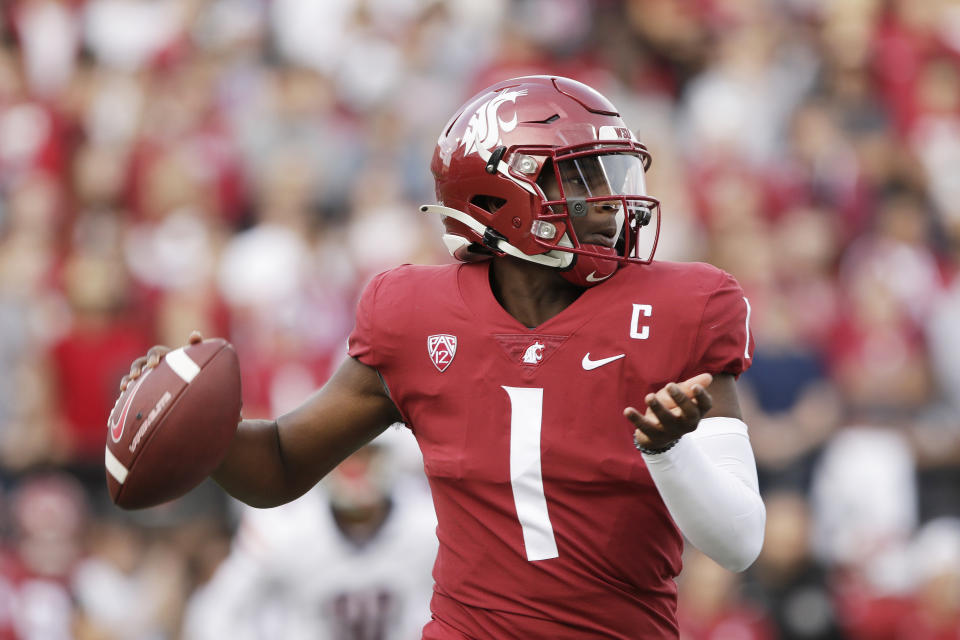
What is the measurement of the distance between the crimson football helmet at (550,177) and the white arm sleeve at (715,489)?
0.40 metres

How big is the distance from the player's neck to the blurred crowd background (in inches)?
91.6

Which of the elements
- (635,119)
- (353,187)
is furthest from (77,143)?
(635,119)

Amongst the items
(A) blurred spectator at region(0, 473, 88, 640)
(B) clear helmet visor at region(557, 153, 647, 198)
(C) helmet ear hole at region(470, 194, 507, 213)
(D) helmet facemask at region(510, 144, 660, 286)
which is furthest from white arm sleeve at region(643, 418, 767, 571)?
(A) blurred spectator at region(0, 473, 88, 640)

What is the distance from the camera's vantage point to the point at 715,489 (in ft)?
8.73

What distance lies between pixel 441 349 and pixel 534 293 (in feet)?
0.74

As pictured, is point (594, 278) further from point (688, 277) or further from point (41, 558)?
point (41, 558)

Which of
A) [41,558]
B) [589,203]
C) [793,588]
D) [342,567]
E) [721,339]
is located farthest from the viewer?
[41,558]

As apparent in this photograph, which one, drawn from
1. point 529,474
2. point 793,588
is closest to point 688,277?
point 529,474

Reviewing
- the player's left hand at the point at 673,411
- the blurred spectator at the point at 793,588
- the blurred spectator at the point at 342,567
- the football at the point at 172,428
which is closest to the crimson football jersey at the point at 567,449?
the player's left hand at the point at 673,411

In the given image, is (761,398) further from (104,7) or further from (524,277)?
(104,7)

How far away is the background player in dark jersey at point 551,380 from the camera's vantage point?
9.23 feet

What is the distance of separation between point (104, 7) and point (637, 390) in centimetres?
716

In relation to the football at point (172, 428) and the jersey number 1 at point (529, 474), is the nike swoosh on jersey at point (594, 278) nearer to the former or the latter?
the jersey number 1 at point (529, 474)

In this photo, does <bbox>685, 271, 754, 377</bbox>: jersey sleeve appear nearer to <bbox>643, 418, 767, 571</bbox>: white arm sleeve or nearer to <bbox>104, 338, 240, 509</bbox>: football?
<bbox>643, 418, 767, 571</bbox>: white arm sleeve
